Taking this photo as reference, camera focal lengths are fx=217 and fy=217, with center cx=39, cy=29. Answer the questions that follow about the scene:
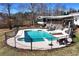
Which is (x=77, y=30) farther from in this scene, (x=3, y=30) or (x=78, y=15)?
(x=3, y=30)

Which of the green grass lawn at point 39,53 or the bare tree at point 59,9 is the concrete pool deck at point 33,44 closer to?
the green grass lawn at point 39,53

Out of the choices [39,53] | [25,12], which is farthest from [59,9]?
[39,53]

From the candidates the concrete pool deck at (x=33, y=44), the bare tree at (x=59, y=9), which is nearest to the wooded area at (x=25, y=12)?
the bare tree at (x=59, y=9)

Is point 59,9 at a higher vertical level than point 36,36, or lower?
higher

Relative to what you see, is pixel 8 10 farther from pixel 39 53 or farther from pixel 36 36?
pixel 39 53

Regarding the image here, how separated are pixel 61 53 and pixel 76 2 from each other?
1.69 ft

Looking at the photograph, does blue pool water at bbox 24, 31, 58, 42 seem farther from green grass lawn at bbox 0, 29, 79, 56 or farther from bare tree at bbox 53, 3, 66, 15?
bare tree at bbox 53, 3, 66, 15

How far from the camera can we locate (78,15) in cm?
212

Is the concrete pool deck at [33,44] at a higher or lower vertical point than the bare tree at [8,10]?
Answer: lower

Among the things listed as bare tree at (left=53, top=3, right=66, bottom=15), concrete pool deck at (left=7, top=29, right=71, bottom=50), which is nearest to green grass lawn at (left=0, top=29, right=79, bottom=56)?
concrete pool deck at (left=7, top=29, right=71, bottom=50)

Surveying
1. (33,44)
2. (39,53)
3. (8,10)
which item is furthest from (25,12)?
(39,53)

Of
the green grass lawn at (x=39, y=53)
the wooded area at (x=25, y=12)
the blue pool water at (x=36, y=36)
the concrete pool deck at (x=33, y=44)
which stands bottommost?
the green grass lawn at (x=39, y=53)

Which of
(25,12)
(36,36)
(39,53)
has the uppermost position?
(25,12)

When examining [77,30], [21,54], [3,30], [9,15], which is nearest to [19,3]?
[9,15]
